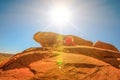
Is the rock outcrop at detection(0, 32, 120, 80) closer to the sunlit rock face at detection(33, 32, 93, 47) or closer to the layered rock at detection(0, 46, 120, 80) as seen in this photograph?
the layered rock at detection(0, 46, 120, 80)

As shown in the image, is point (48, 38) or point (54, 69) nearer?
point (54, 69)

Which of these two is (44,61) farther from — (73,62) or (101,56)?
(101,56)

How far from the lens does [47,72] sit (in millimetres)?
14320

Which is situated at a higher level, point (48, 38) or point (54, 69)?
point (48, 38)

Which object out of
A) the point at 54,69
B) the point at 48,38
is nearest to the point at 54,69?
the point at 54,69

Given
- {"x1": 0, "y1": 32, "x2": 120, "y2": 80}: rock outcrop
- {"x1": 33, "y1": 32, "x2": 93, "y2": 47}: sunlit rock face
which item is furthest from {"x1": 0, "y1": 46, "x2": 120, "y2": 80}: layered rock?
{"x1": 33, "y1": 32, "x2": 93, "y2": 47}: sunlit rock face

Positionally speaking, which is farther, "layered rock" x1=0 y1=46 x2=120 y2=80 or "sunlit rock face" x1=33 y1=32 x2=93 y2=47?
"sunlit rock face" x1=33 y1=32 x2=93 y2=47

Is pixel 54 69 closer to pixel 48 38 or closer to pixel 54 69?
pixel 54 69

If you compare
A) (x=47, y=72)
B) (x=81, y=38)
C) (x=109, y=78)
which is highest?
(x=81, y=38)

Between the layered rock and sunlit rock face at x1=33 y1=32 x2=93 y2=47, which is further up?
sunlit rock face at x1=33 y1=32 x2=93 y2=47

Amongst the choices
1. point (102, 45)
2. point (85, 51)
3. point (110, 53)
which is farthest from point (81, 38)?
point (85, 51)

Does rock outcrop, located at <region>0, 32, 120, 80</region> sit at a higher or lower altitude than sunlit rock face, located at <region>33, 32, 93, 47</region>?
lower

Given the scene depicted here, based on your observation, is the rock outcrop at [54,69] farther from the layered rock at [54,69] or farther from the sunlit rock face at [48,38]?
the sunlit rock face at [48,38]

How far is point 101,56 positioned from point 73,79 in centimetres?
1296
